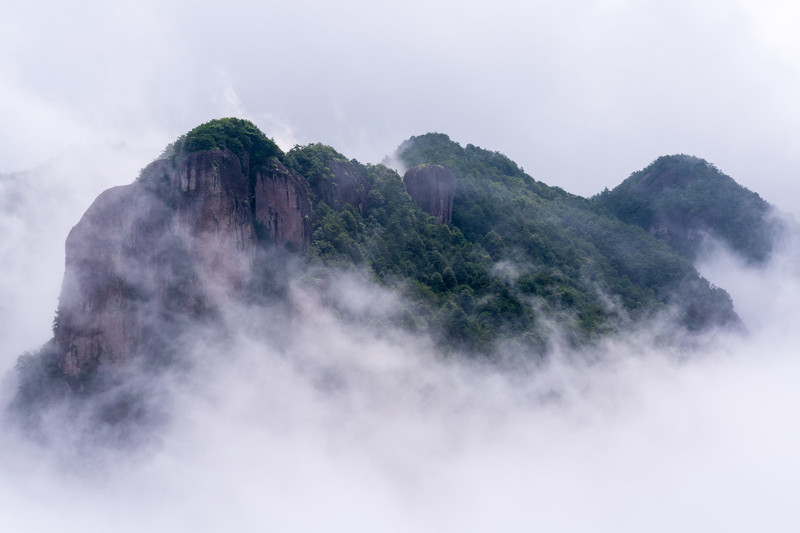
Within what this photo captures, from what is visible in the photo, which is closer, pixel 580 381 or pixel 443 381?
pixel 443 381

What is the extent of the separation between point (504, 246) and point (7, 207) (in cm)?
5096

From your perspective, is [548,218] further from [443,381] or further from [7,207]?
[7,207]

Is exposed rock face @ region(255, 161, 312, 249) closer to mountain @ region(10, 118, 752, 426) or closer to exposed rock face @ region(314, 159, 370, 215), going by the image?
mountain @ region(10, 118, 752, 426)

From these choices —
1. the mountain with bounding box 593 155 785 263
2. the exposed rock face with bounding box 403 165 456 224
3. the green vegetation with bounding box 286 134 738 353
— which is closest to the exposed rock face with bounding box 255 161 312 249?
the green vegetation with bounding box 286 134 738 353

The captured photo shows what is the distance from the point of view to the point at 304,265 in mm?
45906

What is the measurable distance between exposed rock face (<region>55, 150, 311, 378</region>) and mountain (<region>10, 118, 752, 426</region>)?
3.7 inches

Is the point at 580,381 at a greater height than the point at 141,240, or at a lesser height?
lesser

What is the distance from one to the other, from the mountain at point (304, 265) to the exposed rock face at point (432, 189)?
0.14 metres

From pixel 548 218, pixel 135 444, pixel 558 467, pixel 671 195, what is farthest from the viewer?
pixel 671 195

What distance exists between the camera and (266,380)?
144ft

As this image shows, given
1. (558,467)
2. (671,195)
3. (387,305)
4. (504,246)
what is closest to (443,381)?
(387,305)

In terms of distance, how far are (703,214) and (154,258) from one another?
72721 millimetres

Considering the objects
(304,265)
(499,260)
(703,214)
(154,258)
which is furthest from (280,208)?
(703,214)

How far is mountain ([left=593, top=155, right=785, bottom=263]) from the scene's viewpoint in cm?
8406
